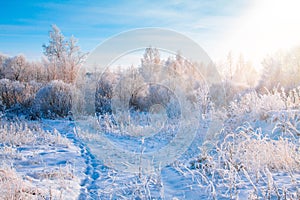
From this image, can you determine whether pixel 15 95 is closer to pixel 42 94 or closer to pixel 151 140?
pixel 42 94

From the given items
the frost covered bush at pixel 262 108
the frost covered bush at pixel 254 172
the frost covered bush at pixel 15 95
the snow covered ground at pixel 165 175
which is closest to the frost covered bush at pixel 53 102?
the frost covered bush at pixel 15 95

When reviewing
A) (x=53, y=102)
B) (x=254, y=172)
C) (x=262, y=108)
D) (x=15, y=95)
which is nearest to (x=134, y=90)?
(x=53, y=102)

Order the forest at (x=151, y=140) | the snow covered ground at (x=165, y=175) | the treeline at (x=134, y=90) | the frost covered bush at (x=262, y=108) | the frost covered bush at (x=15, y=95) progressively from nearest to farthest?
the snow covered ground at (x=165, y=175)
the forest at (x=151, y=140)
the frost covered bush at (x=262, y=108)
the treeline at (x=134, y=90)
the frost covered bush at (x=15, y=95)

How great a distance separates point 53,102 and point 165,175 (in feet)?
33.8

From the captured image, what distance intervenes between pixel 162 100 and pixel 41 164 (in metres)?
10.4

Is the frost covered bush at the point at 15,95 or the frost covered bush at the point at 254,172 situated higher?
the frost covered bush at the point at 15,95

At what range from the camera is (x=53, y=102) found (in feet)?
44.7

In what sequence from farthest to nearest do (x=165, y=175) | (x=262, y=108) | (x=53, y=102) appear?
(x=53, y=102)
(x=262, y=108)
(x=165, y=175)

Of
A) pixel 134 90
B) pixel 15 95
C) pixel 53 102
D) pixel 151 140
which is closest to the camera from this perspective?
pixel 151 140

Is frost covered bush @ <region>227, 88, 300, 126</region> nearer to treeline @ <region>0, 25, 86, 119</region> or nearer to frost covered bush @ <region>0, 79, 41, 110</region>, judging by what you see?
treeline @ <region>0, 25, 86, 119</region>

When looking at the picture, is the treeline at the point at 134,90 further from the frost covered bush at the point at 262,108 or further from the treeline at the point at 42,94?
the frost covered bush at the point at 262,108

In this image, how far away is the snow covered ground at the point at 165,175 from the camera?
3262mm

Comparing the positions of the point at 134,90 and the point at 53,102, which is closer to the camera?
the point at 53,102

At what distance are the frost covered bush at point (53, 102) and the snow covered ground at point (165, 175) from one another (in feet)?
22.7
